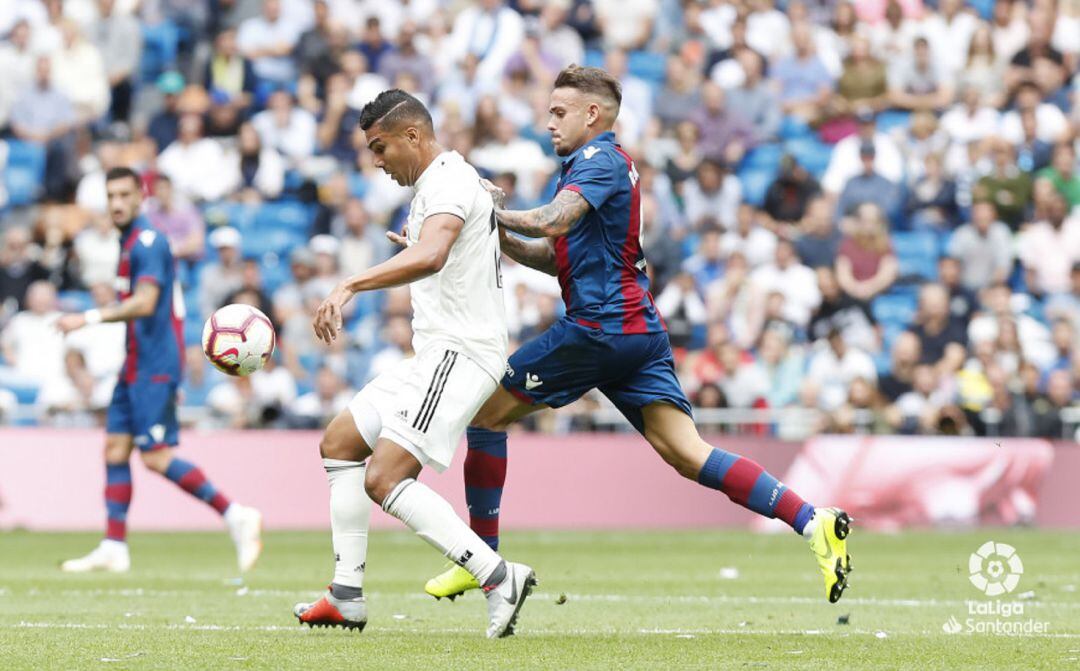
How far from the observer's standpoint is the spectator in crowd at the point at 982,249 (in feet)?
67.9

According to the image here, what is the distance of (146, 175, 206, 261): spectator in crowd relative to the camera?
2067 centimetres

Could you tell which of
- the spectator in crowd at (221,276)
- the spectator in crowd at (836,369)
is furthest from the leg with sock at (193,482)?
the spectator in crowd at (836,369)

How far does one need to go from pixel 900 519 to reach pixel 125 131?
10.4 metres

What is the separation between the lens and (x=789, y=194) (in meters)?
21.6

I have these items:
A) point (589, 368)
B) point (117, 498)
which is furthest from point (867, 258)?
point (589, 368)

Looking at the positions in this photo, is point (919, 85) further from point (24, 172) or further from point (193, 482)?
point (193, 482)

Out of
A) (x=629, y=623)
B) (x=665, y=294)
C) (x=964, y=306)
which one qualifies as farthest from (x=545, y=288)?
(x=629, y=623)

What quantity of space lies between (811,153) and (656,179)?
2.60 meters

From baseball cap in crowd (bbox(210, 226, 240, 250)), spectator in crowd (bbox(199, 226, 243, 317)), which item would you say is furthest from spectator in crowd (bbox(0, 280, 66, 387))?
baseball cap in crowd (bbox(210, 226, 240, 250))

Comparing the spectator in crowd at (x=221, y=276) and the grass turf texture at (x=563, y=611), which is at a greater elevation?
the spectator in crowd at (x=221, y=276)

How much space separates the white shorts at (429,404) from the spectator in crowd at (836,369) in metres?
11.1

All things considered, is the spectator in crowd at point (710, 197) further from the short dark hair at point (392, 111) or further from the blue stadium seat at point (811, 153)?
the short dark hair at point (392, 111)

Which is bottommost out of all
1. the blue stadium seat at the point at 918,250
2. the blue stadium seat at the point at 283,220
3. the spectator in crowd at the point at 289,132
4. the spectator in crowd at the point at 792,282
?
the spectator in crowd at the point at 792,282

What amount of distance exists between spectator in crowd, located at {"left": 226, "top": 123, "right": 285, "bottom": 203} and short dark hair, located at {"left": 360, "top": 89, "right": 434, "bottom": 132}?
46.2ft
